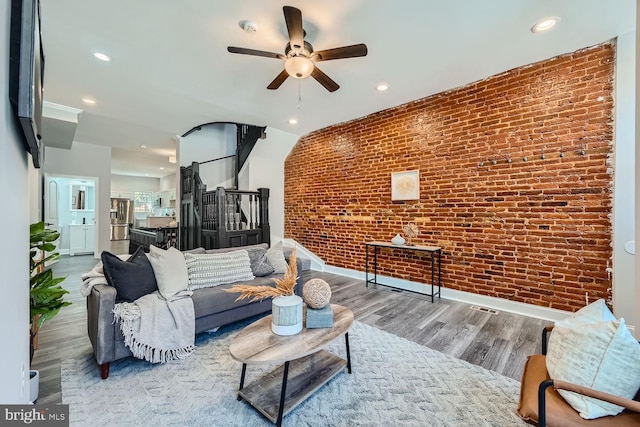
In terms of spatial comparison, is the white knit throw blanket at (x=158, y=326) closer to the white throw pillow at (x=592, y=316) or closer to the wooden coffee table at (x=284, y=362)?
the wooden coffee table at (x=284, y=362)

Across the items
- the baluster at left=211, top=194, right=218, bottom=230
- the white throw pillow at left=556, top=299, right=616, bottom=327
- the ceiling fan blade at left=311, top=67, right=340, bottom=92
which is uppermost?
the ceiling fan blade at left=311, top=67, right=340, bottom=92

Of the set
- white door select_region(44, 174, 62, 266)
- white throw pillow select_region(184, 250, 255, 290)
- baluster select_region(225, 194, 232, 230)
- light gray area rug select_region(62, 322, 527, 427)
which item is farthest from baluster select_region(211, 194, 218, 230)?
white door select_region(44, 174, 62, 266)

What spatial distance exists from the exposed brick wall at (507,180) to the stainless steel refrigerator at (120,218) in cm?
965

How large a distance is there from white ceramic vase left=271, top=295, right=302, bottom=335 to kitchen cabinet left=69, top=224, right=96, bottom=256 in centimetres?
842

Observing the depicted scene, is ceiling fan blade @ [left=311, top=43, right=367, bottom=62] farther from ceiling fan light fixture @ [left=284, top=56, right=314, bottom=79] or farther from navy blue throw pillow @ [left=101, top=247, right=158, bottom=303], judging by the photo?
navy blue throw pillow @ [left=101, top=247, right=158, bottom=303]

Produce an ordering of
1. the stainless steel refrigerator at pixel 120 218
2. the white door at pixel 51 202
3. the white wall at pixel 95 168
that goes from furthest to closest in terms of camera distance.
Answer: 1. the stainless steel refrigerator at pixel 120 218
2. the white wall at pixel 95 168
3. the white door at pixel 51 202

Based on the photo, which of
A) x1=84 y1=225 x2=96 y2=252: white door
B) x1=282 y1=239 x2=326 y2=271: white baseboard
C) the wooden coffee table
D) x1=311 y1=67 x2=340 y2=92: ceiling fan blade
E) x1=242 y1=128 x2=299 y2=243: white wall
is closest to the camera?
the wooden coffee table

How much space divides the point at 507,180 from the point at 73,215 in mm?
10690

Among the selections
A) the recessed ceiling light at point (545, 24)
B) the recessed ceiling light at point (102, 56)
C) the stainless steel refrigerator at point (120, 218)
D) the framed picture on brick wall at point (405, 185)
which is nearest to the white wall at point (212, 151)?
the recessed ceiling light at point (102, 56)

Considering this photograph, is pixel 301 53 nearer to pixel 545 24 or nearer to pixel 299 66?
pixel 299 66

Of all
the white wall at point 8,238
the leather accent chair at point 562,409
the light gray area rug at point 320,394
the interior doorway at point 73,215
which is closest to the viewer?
the white wall at point 8,238

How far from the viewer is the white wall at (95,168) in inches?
257

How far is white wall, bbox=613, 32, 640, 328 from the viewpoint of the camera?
261 centimetres

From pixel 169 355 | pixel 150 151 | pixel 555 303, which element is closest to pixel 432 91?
pixel 555 303
